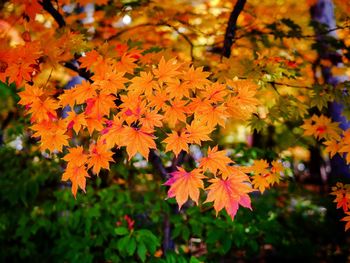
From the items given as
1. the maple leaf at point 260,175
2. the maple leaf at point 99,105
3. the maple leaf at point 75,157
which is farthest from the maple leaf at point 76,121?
the maple leaf at point 260,175

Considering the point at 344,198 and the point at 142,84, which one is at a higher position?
the point at 142,84

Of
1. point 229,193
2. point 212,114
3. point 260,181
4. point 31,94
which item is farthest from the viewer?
point 260,181

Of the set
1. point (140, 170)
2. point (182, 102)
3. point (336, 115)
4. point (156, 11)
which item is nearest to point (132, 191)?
point (140, 170)

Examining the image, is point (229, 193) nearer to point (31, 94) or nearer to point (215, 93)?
point (215, 93)

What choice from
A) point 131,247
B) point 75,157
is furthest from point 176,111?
point 131,247

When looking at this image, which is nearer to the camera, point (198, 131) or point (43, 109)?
point (198, 131)

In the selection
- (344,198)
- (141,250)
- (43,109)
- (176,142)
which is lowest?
(141,250)

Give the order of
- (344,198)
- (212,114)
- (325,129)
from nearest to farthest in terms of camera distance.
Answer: (212,114) < (344,198) < (325,129)

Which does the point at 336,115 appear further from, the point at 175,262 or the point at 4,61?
the point at 4,61
